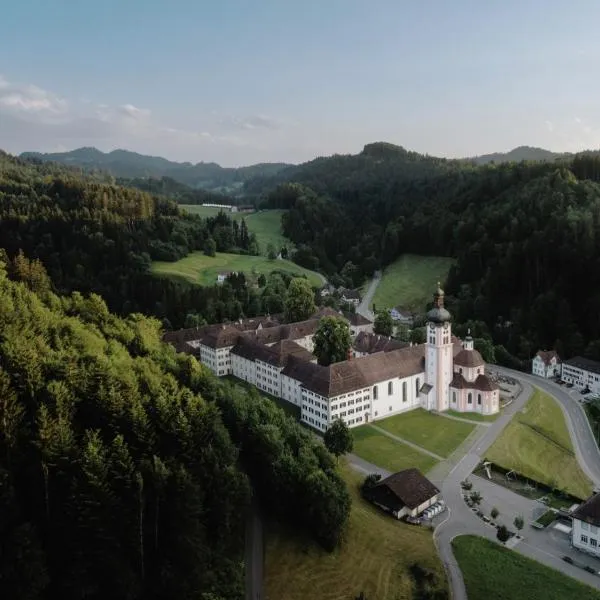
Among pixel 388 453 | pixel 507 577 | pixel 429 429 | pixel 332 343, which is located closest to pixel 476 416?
pixel 429 429

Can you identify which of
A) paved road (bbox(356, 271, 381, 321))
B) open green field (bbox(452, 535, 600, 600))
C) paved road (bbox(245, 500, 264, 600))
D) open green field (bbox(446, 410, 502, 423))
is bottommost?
open green field (bbox(452, 535, 600, 600))

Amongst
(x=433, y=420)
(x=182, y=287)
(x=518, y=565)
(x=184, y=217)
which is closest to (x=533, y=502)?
(x=518, y=565)

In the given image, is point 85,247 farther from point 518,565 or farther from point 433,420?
point 518,565

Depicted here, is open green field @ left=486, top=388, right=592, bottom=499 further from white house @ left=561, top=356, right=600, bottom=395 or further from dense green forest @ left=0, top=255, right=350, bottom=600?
dense green forest @ left=0, top=255, right=350, bottom=600

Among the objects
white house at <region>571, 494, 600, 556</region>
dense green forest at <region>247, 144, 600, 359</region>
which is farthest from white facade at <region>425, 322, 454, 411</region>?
dense green forest at <region>247, 144, 600, 359</region>

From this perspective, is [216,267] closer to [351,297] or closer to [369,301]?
[351,297]

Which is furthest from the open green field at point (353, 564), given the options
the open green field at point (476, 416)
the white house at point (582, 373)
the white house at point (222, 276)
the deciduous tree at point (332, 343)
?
the white house at point (222, 276)
